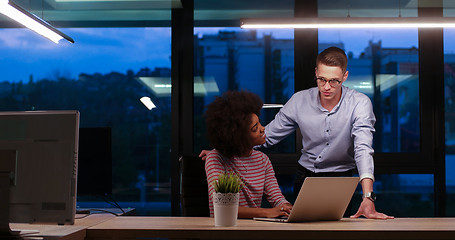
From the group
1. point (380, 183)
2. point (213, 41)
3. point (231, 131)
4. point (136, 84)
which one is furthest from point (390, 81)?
point (231, 131)

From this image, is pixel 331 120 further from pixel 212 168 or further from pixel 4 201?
pixel 4 201

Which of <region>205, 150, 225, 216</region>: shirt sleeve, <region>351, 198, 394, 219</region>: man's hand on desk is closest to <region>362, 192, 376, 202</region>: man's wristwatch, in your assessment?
<region>351, 198, 394, 219</region>: man's hand on desk

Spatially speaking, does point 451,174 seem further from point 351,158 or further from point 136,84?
point 136,84

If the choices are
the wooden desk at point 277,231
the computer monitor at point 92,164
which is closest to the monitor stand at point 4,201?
the wooden desk at point 277,231

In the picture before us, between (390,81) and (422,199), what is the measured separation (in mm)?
1056

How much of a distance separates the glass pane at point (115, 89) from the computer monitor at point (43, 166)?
2.74 m

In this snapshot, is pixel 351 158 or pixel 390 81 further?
pixel 390 81

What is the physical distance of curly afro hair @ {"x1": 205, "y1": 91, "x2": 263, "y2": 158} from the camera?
238cm

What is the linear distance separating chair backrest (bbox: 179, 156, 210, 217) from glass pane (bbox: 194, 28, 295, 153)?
1.89 meters

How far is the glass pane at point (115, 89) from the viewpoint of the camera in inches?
180

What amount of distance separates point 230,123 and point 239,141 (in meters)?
0.09

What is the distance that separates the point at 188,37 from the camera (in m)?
4.50

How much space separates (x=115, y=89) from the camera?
4707 millimetres

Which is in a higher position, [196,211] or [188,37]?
[188,37]
